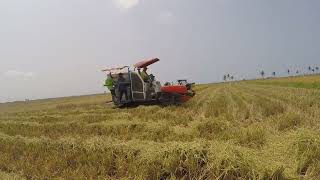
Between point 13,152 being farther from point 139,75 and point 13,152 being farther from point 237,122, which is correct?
point 139,75

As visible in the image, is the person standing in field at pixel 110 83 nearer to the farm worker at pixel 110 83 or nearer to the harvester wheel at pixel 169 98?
the farm worker at pixel 110 83

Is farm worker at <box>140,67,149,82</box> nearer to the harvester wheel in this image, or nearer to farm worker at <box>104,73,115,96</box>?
the harvester wheel

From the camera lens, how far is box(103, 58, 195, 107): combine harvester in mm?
20531

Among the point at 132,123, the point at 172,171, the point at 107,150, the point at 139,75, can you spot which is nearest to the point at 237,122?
the point at 132,123

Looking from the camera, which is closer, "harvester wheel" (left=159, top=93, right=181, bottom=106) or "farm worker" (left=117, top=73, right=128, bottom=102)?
"harvester wheel" (left=159, top=93, right=181, bottom=106)

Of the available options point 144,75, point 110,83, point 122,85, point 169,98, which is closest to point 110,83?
point 110,83

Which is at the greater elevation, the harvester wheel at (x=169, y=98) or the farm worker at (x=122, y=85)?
the farm worker at (x=122, y=85)

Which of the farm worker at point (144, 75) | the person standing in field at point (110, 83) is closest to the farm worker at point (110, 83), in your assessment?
the person standing in field at point (110, 83)

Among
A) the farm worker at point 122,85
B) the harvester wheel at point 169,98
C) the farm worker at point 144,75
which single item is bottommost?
the harvester wheel at point 169,98

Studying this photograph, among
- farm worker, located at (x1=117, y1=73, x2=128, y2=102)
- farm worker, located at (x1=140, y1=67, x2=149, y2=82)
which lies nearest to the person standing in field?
farm worker, located at (x1=117, y1=73, x2=128, y2=102)

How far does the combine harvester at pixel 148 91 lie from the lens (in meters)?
20.5

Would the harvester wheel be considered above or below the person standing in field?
below

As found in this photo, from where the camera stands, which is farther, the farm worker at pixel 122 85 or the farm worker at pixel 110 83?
the farm worker at pixel 110 83

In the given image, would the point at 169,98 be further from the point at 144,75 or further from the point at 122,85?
the point at 122,85
